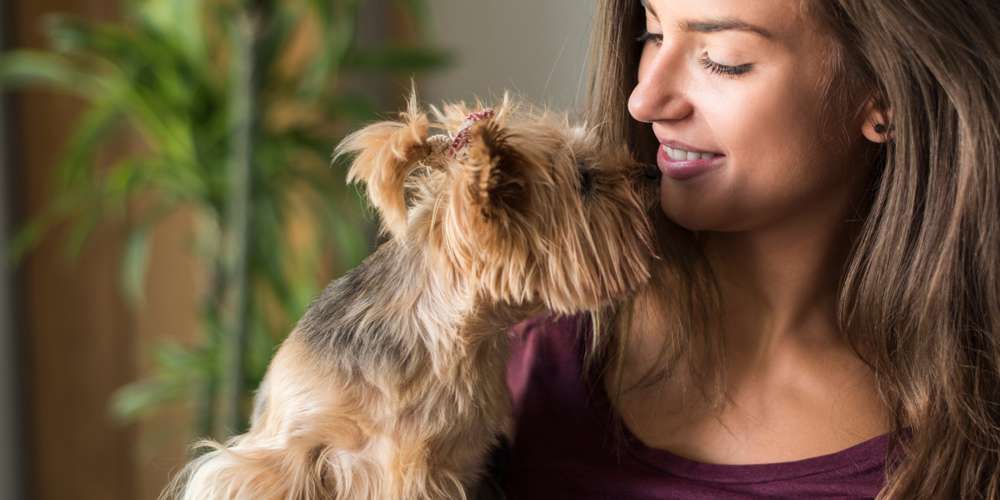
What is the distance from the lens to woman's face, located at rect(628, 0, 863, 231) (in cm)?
108

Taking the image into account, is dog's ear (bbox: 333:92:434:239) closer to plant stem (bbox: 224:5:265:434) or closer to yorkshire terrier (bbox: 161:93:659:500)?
yorkshire terrier (bbox: 161:93:659:500)

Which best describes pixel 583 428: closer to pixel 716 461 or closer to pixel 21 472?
pixel 716 461

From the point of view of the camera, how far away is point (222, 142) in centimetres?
229

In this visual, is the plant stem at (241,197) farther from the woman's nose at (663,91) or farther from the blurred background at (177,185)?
the woman's nose at (663,91)

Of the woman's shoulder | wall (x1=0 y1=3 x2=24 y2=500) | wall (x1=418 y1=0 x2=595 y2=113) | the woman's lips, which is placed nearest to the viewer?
the woman's lips

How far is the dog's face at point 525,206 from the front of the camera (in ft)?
3.58

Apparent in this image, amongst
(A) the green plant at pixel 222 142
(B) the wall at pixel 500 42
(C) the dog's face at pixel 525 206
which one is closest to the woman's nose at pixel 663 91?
(C) the dog's face at pixel 525 206

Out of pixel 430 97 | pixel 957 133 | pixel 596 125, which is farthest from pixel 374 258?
pixel 430 97

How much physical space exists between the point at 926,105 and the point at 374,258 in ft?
2.19

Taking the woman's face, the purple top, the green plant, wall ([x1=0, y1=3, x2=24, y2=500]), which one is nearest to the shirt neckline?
the purple top

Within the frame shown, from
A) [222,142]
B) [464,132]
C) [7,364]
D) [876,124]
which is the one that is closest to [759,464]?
[876,124]

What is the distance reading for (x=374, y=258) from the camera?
1259 mm

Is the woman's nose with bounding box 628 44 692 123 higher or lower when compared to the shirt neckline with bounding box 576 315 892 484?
higher

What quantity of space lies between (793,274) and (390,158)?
592 mm
